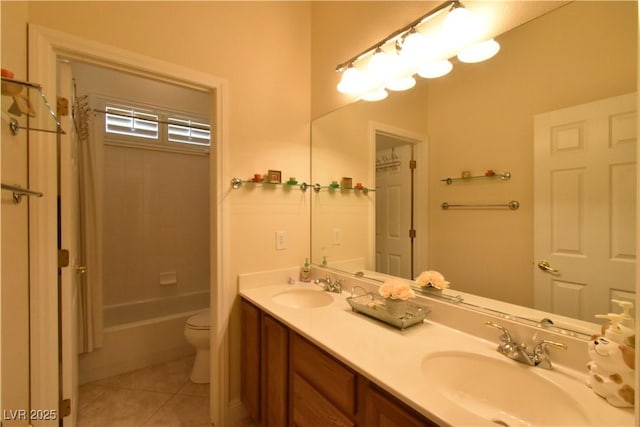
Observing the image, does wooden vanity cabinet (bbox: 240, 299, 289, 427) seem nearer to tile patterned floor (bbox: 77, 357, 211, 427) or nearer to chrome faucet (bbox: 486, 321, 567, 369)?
tile patterned floor (bbox: 77, 357, 211, 427)

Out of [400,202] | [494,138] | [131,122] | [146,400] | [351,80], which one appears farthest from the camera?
[131,122]

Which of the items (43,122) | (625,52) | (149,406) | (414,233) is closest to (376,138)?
(414,233)

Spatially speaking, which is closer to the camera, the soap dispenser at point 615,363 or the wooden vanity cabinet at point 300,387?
the soap dispenser at point 615,363

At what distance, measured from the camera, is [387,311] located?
1148 millimetres

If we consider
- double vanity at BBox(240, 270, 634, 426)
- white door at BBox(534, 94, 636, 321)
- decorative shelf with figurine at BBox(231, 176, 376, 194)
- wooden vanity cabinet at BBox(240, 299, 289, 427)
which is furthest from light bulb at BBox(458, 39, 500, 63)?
wooden vanity cabinet at BBox(240, 299, 289, 427)

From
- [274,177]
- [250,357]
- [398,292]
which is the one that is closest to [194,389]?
[250,357]

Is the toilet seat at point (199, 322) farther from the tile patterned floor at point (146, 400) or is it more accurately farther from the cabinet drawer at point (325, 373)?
the cabinet drawer at point (325, 373)

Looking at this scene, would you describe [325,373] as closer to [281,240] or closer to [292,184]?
[281,240]

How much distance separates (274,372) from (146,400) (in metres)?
1.17

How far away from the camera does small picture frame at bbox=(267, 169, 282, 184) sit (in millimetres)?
1752

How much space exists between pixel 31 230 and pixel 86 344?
1.23 metres

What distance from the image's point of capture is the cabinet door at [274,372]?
125cm

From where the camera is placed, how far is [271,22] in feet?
5.87

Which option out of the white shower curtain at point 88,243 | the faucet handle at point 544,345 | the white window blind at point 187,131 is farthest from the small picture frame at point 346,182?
the white shower curtain at point 88,243
